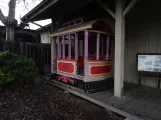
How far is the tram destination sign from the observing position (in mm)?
4270

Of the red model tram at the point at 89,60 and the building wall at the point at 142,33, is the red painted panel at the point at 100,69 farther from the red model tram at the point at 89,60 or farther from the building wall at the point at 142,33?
the building wall at the point at 142,33

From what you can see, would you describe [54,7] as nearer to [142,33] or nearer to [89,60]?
[89,60]

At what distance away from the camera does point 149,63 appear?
4.44m

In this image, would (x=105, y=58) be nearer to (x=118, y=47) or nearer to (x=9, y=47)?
(x=118, y=47)

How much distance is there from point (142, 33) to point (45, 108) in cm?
399

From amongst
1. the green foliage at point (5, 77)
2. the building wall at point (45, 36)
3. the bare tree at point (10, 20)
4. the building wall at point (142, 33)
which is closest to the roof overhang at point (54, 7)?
the bare tree at point (10, 20)

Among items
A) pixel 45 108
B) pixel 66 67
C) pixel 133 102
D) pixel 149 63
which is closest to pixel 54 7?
pixel 66 67

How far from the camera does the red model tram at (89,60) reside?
14.3ft

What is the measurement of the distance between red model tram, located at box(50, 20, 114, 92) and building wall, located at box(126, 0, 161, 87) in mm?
730

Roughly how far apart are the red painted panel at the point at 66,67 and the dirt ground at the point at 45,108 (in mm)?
943

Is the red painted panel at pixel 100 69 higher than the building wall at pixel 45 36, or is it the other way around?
the building wall at pixel 45 36

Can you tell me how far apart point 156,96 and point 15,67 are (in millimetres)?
4640

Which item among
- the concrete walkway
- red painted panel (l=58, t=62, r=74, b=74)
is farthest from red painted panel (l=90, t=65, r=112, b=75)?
red painted panel (l=58, t=62, r=74, b=74)

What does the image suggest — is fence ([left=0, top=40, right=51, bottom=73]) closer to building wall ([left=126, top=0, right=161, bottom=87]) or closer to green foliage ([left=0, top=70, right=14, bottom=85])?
green foliage ([left=0, top=70, right=14, bottom=85])
